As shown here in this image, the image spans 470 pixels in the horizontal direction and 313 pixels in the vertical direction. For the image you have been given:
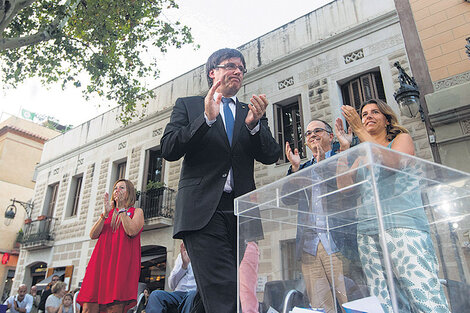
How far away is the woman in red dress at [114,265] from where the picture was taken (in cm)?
253

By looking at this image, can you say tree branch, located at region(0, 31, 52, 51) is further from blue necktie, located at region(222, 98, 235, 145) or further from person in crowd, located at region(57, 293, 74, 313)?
blue necktie, located at region(222, 98, 235, 145)

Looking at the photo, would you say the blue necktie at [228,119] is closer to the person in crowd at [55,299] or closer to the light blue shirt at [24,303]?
the person in crowd at [55,299]

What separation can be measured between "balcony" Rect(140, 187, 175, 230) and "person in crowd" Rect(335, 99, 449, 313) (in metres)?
9.17

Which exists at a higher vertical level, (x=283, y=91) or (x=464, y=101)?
(x=283, y=91)

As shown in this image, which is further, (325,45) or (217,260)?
(325,45)

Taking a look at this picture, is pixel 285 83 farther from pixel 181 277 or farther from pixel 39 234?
pixel 39 234

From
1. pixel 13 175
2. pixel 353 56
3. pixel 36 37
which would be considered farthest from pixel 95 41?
pixel 13 175

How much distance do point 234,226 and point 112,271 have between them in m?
1.38

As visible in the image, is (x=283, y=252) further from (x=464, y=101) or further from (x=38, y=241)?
(x=38, y=241)

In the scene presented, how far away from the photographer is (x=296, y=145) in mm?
8164

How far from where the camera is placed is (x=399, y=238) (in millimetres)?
1136

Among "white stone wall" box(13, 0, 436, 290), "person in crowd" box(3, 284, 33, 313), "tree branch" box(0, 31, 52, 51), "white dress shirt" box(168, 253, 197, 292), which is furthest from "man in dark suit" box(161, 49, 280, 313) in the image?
"person in crowd" box(3, 284, 33, 313)

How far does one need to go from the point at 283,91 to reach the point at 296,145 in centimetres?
154

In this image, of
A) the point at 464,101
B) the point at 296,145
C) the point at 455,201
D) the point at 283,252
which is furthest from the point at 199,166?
the point at 296,145
